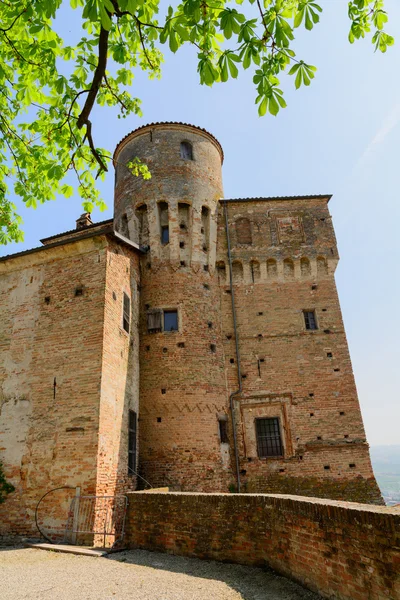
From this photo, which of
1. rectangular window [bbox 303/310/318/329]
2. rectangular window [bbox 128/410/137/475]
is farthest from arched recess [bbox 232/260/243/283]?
rectangular window [bbox 128/410/137/475]

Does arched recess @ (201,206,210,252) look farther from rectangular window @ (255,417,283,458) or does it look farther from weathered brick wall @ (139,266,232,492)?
rectangular window @ (255,417,283,458)

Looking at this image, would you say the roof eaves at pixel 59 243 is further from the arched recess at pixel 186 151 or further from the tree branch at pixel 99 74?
the tree branch at pixel 99 74

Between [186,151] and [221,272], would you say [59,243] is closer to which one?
[221,272]

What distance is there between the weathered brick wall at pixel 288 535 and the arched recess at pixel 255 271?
1087 cm

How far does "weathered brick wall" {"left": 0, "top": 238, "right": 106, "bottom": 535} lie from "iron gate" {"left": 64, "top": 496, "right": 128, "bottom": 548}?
0.28 metres

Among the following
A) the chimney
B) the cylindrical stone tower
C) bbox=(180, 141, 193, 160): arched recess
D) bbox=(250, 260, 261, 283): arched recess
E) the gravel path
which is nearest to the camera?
the gravel path

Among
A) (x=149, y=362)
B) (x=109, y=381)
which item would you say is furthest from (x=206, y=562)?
(x=149, y=362)

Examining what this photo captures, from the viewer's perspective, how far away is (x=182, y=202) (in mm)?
17391

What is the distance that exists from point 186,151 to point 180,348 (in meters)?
9.21

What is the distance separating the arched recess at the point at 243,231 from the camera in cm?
1848

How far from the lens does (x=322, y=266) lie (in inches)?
712

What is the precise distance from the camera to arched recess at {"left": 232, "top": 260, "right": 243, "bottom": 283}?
58.9 ft

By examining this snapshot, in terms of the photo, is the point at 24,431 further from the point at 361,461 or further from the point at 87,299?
the point at 361,461

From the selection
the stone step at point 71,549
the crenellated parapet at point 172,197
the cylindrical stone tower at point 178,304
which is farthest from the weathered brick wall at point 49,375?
the crenellated parapet at point 172,197
